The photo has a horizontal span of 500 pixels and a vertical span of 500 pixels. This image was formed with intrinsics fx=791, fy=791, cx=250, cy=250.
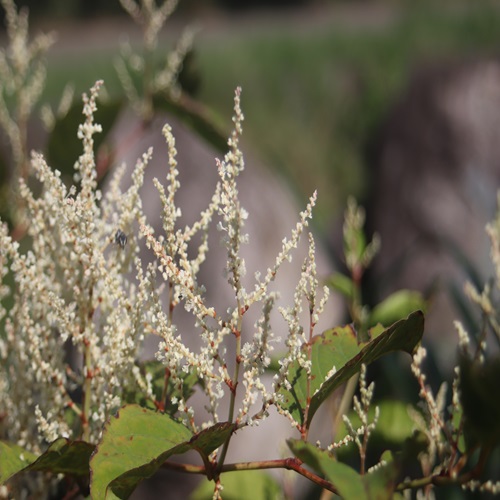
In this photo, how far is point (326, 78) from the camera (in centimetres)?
1105

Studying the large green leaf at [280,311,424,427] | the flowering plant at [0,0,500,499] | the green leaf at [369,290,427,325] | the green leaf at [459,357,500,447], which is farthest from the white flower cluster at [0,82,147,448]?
the green leaf at [369,290,427,325]

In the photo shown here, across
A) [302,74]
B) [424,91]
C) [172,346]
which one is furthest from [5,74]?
[302,74]

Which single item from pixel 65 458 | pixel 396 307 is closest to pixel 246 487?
pixel 396 307

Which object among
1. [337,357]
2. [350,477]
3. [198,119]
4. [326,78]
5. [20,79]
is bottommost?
[350,477]

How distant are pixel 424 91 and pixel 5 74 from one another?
5.14 metres

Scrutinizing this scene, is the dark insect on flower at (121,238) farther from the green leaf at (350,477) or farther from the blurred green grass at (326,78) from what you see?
the blurred green grass at (326,78)

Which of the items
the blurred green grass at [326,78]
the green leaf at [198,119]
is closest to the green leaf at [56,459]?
the green leaf at [198,119]

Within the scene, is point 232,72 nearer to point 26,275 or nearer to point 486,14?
point 486,14

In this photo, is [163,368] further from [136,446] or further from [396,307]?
[396,307]

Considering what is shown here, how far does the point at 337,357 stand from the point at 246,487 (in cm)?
41

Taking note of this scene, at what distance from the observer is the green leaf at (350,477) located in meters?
0.50

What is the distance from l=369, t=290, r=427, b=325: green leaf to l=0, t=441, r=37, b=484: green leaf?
1.77 ft

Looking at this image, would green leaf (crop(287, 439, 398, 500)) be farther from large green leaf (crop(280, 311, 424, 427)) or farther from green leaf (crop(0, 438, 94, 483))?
green leaf (crop(0, 438, 94, 483))

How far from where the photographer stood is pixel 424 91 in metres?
5.96
